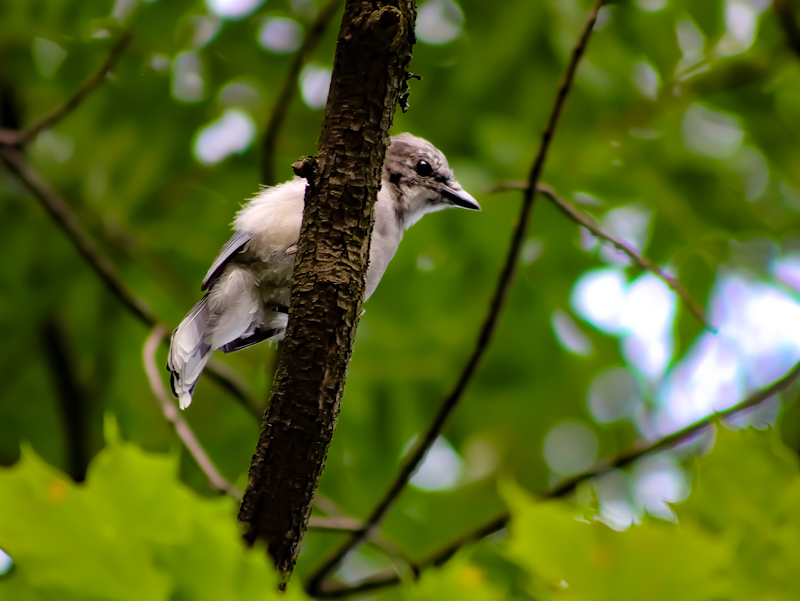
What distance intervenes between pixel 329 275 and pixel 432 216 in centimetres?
259

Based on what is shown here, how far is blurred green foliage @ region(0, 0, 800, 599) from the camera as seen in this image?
170 inches

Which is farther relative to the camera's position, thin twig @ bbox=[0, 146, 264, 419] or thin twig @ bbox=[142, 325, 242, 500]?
thin twig @ bbox=[0, 146, 264, 419]

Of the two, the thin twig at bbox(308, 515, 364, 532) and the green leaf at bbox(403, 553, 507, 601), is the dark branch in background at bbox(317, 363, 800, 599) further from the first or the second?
the green leaf at bbox(403, 553, 507, 601)

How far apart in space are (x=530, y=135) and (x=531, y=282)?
2.64 feet

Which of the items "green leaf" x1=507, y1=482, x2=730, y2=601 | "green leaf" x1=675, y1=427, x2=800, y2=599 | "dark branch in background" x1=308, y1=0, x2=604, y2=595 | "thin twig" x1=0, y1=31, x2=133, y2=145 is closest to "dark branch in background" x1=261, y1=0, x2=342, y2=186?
"thin twig" x1=0, y1=31, x2=133, y2=145

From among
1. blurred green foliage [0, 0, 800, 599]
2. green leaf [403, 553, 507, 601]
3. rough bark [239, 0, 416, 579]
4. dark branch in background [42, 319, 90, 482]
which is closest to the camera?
green leaf [403, 553, 507, 601]

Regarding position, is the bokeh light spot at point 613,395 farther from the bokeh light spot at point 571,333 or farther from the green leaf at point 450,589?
the green leaf at point 450,589

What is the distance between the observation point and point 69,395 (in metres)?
5.08

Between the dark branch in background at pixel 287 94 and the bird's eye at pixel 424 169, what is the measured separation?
704 mm

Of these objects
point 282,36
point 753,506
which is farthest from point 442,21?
point 753,506

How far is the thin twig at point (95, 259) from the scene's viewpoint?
4219 mm

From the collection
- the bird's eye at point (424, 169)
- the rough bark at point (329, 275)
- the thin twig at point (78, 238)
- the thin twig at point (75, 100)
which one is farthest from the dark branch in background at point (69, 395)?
the rough bark at point (329, 275)

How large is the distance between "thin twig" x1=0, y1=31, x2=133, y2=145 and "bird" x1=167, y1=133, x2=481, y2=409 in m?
0.94

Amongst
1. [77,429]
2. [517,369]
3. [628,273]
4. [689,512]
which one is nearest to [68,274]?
[77,429]
